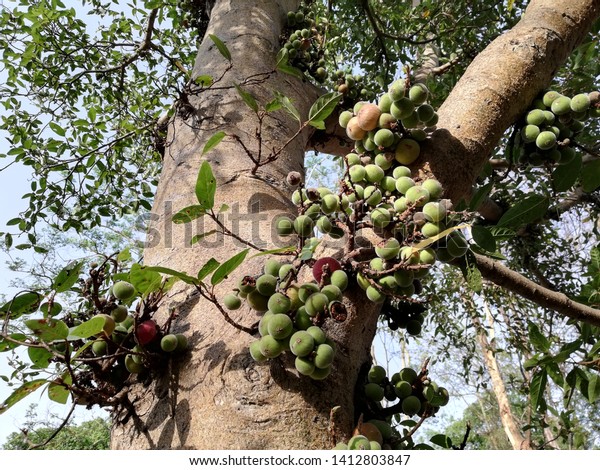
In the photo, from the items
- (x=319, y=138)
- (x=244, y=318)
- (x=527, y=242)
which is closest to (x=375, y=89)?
(x=319, y=138)

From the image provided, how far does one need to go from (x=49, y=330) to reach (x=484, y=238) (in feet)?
3.65

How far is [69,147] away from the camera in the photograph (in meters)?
3.40

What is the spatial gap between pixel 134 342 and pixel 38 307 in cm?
24

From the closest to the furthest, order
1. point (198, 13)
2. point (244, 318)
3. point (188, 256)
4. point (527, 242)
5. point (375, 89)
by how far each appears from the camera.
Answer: point (244, 318) → point (188, 256) → point (198, 13) → point (375, 89) → point (527, 242)

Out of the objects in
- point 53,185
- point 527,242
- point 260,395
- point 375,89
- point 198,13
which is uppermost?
point 198,13

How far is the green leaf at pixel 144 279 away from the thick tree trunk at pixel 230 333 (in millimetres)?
145

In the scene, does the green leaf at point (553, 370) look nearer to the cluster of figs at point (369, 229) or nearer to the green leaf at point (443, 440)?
the green leaf at point (443, 440)

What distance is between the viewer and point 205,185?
1.05 metres

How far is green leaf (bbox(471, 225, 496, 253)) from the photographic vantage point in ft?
4.26

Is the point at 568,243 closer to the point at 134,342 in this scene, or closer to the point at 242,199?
the point at 242,199

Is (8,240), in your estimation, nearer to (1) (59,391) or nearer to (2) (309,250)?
(1) (59,391)

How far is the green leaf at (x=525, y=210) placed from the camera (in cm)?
142

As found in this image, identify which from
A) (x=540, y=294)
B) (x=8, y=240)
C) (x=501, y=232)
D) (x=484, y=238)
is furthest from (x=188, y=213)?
(x=8, y=240)

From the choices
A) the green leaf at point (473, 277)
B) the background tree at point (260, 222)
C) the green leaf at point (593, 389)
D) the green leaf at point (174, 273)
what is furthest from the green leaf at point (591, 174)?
the green leaf at point (174, 273)
